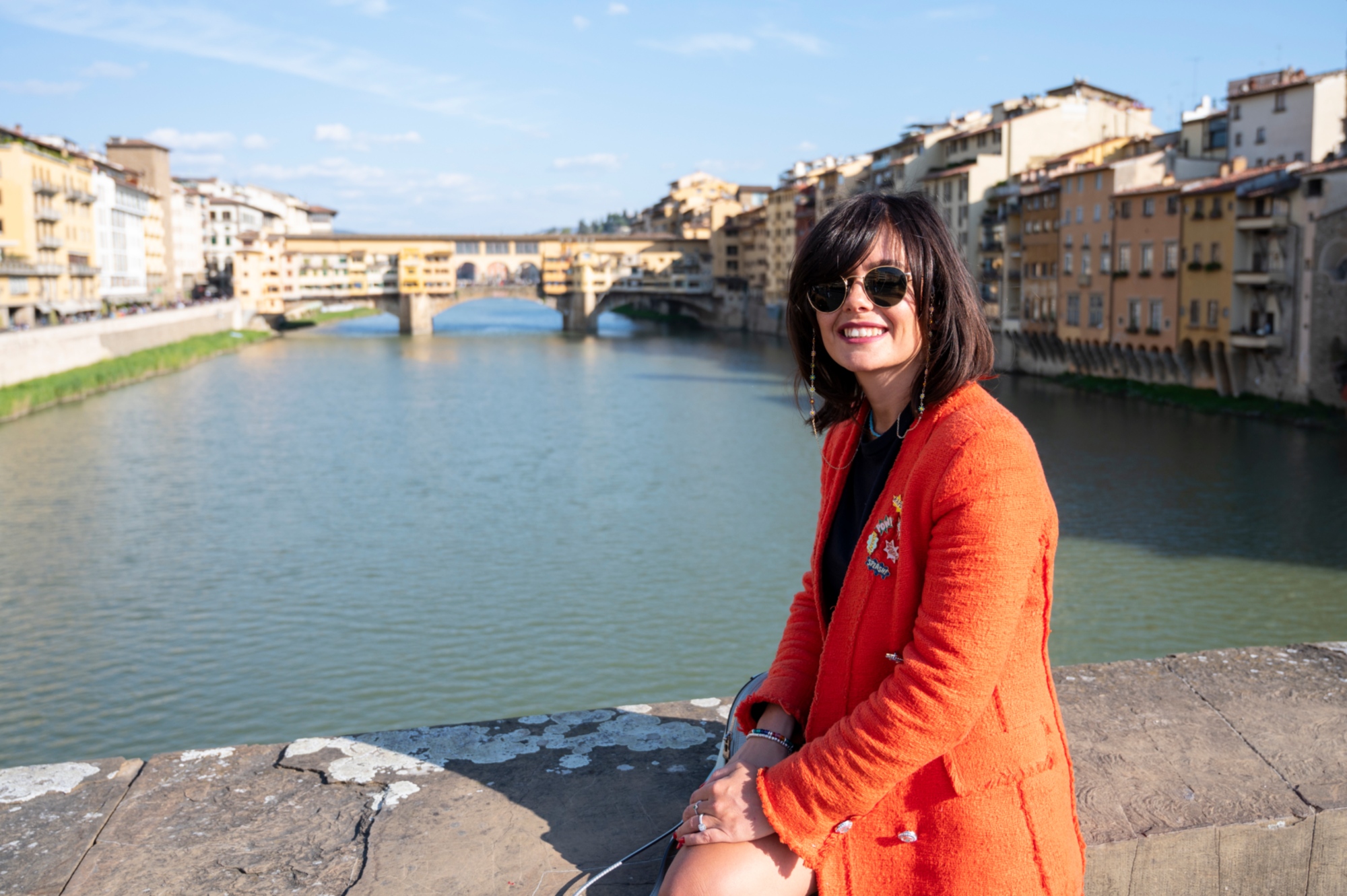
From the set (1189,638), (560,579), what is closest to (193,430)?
(560,579)

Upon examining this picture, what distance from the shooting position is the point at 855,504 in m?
1.60

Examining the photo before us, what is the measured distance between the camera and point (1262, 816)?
1.69 meters

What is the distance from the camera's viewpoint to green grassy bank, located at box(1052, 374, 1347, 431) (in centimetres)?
1823

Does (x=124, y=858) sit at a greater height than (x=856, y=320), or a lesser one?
lesser

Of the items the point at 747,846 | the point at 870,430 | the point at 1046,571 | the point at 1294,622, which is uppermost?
the point at 870,430

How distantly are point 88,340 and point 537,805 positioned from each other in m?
28.4

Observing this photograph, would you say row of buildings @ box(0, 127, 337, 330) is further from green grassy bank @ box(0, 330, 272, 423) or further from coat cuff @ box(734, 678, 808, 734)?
coat cuff @ box(734, 678, 808, 734)

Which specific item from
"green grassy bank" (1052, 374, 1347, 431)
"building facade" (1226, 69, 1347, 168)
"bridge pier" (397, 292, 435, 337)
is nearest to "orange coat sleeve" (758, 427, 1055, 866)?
"green grassy bank" (1052, 374, 1347, 431)

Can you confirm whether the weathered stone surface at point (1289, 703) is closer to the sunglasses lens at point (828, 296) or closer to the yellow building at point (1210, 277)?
the sunglasses lens at point (828, 296)

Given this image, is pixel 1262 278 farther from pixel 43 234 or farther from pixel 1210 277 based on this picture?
pixel 43 234

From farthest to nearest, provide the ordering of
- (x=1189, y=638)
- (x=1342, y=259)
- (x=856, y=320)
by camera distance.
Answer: (x=1342, y=259)
(x=1189, y=638)
(x=856, y=320)

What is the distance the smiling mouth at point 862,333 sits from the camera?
151 cm

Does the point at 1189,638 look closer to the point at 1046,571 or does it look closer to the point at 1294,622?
the point at 1294,622

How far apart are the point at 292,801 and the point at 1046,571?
117 cm
